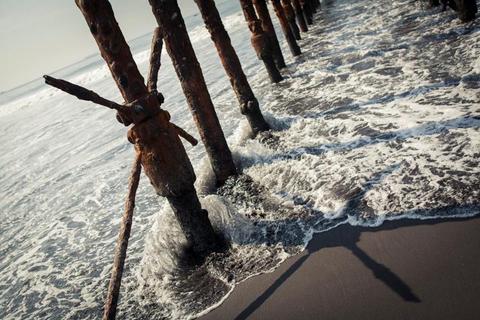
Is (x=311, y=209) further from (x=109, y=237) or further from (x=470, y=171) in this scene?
(x=109, y=237)

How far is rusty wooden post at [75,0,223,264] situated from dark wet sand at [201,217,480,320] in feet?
3.27

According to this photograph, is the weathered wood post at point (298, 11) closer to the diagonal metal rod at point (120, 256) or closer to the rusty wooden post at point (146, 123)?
the rusty wooden post at point (146, 123)

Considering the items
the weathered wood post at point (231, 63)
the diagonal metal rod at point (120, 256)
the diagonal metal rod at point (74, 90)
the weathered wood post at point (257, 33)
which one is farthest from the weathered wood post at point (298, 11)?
the diagonal metal rod at point (120, 256)

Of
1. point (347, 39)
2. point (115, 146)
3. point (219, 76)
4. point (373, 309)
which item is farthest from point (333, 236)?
point (219, 76)

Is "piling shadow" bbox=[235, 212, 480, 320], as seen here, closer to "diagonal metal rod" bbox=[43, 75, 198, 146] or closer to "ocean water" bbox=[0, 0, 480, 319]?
"ocean water" bbox=[0, 0, 480, 319]

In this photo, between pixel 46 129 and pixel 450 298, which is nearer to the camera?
pixel 450 298

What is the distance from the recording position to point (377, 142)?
405cm

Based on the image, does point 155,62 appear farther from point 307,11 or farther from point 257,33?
point 307,11

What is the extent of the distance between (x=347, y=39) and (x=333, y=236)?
845cm

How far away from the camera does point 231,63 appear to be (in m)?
5.17

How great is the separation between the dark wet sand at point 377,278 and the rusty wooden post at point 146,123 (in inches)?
39.2

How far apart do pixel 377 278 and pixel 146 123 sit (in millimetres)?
2049

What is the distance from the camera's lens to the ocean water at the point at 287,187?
9.98 feet

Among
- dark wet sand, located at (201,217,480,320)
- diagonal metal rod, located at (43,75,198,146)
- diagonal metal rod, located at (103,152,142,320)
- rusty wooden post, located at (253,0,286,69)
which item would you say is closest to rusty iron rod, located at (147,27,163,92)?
diagonal metal rod, located at (43,75,198,146)
